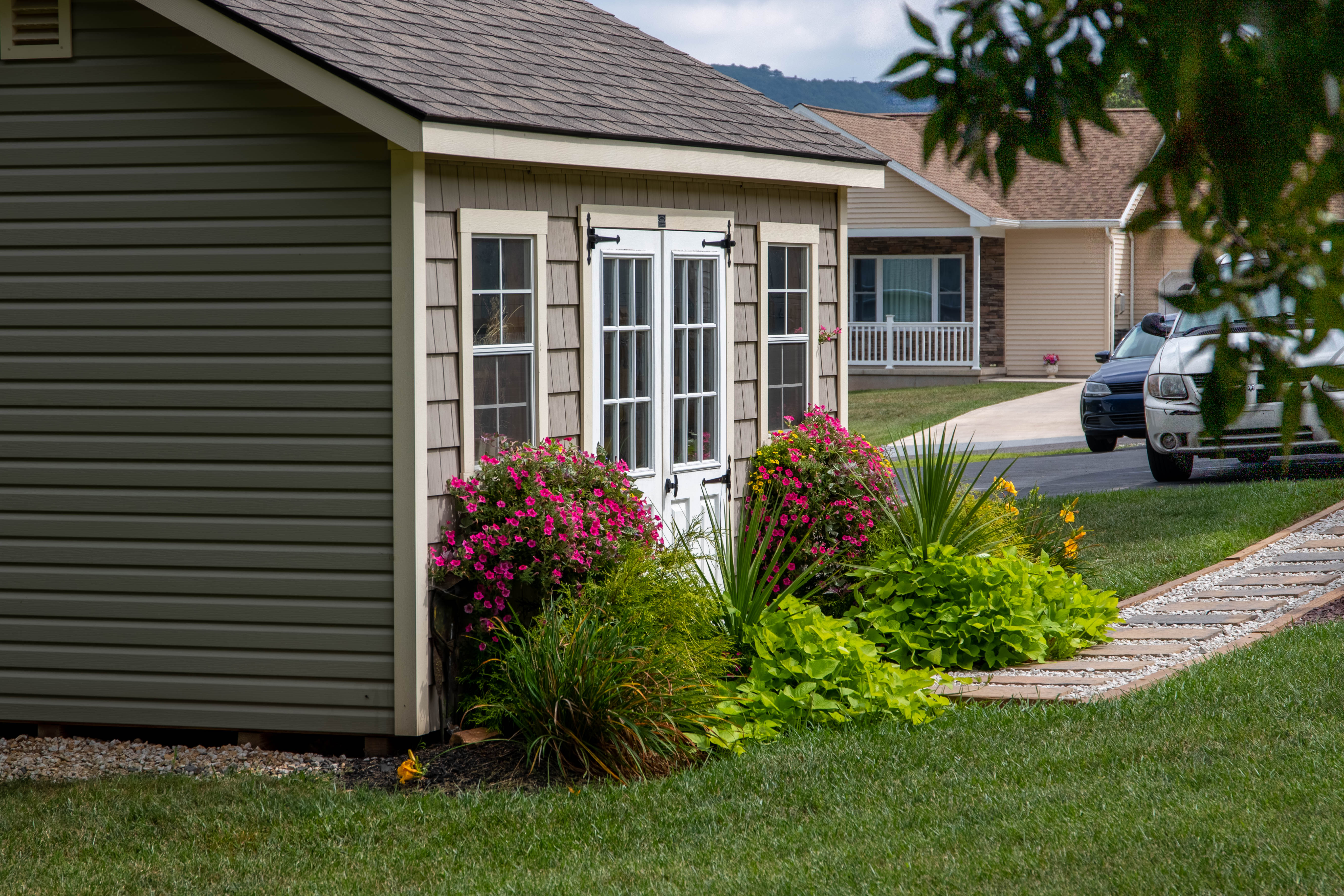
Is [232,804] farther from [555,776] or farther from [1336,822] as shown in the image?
[1336,822]

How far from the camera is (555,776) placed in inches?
240

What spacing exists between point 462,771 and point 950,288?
86.8 feet

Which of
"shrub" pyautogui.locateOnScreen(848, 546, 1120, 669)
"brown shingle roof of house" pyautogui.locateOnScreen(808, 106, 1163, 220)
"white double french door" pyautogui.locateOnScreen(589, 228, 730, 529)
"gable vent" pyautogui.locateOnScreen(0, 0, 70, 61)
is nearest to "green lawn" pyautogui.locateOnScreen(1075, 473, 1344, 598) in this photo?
"shrub" pyautogui.locateOnScreen(848, 546, 1120, 669)

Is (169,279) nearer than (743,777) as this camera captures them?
No

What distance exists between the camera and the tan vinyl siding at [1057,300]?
99.6 feet

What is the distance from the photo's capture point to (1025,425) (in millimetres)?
22797

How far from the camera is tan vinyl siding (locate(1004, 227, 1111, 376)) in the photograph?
30.4 meters

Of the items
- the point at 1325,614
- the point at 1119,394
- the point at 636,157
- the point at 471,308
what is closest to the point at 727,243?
the point at 636,157

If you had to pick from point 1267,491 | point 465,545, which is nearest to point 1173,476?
point 1267,491

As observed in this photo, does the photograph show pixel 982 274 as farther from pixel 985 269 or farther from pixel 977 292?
pixel 977 292

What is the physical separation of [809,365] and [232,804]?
17.4 feet

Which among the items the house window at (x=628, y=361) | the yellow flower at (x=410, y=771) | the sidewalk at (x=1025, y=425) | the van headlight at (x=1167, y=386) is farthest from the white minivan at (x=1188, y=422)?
the yellow flower at (x=410, y=771)

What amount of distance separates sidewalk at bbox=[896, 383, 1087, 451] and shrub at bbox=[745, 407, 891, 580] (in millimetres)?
9534

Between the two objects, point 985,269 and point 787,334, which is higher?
point 985,269
